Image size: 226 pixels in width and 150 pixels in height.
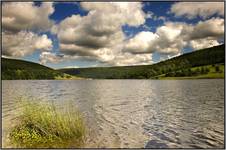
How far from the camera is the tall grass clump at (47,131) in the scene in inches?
399

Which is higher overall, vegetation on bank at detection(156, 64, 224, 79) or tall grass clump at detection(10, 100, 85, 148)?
vegetation on bank at detection(156, 64, 224, 79)

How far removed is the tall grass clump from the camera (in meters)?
10.1

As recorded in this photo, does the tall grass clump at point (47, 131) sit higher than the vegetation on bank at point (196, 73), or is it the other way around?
the vegetation on bank at point (196, 73)

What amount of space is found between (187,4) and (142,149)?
5.06 meters

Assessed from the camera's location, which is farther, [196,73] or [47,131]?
[196,73]

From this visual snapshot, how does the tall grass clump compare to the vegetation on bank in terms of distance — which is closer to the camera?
the tall grass clump

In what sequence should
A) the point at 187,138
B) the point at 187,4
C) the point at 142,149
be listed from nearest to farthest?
the point at 142,149 → the point at 187,4 → the point at 187,138

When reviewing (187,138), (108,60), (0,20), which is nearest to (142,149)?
(187,138)

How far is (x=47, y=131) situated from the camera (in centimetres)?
1048

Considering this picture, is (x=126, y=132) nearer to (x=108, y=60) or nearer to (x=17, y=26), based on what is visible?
(x=108, y=60)

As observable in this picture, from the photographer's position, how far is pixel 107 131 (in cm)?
1254

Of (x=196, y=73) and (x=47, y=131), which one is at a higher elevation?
(x=196, y=73)

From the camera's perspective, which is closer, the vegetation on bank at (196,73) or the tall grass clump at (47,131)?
the tall grass clump at (47,131)

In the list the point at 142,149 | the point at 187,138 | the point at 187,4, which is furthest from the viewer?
the point at 187,138
